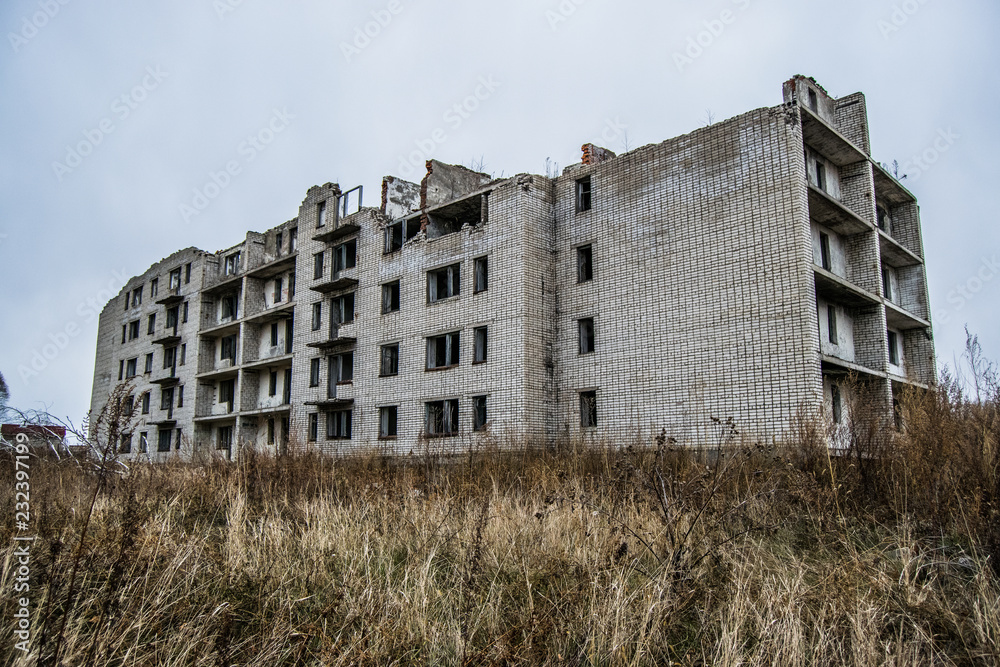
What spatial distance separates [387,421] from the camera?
2561 cm

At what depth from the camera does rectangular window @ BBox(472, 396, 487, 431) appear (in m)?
22.7

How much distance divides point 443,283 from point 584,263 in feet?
17.5

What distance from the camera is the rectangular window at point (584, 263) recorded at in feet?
75.2

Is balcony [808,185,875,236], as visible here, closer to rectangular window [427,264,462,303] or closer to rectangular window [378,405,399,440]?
rectangular window [427,264,462,303]

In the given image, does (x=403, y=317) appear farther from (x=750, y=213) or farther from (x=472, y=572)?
(x=472, y=572)

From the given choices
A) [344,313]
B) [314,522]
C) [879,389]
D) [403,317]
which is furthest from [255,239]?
[314,522]

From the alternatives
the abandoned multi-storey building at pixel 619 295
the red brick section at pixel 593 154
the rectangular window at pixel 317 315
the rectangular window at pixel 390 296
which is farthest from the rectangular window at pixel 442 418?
the red brick section at pixel 593 154

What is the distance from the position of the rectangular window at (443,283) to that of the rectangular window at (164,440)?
21079mm

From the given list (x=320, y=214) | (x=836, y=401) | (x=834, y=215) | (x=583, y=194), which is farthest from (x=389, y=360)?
(x=834, y=215)

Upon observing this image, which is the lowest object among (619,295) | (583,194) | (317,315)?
(619,295)

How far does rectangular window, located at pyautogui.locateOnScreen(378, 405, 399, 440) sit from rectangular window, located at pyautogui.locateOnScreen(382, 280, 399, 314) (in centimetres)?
371

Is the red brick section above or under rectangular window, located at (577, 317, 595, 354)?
above

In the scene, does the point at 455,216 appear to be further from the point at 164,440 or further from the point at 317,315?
the point at 164,440

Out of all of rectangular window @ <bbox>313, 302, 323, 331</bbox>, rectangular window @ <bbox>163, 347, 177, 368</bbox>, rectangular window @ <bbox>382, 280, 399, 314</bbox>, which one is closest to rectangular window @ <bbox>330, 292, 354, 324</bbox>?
rectangular window @ <bbox>313, 302, 323, 331</bbox>
